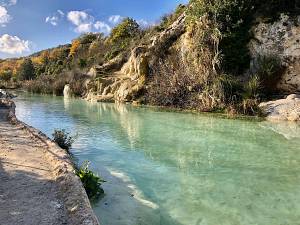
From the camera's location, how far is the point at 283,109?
18000 millimetres

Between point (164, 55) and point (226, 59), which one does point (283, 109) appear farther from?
point (164, 55)

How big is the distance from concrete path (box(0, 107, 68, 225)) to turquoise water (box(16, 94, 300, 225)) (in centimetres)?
100

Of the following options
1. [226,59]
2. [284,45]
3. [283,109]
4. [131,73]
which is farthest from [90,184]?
[131,73]

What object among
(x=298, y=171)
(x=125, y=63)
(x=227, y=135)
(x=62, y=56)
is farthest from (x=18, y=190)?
(x=62, y=56)

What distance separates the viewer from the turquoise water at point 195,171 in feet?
20.8

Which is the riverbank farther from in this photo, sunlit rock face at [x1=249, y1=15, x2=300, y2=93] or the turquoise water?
sunlit rock face at [x1=249, y1=15, x2=300, y2=93]

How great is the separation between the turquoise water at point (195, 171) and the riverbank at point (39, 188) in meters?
0.78

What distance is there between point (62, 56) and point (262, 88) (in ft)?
151

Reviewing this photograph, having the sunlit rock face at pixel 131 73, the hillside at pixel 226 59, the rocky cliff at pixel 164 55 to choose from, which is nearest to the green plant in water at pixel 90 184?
the hillside at pixel 226 59

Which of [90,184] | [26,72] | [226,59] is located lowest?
[90,184]

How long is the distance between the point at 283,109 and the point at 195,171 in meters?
10.6

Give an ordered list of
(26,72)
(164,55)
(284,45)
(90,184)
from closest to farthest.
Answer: (90,184), (284,45), (164,55), (26,72)

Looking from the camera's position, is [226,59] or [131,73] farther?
[131,73]

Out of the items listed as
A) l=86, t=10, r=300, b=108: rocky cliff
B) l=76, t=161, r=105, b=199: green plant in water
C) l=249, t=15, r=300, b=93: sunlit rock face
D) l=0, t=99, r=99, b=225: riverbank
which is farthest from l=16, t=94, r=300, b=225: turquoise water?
l=86, t=10, r=300, b=108: rocky cliff
